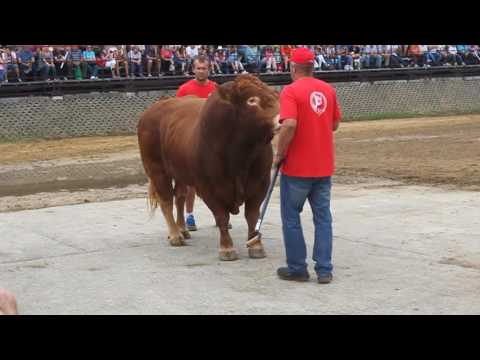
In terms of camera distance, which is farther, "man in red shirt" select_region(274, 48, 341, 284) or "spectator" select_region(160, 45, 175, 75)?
"spectator" select_region(160, 45, 175, 75)

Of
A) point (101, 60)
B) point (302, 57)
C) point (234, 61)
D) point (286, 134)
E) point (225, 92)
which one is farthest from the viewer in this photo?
point (234, 61)

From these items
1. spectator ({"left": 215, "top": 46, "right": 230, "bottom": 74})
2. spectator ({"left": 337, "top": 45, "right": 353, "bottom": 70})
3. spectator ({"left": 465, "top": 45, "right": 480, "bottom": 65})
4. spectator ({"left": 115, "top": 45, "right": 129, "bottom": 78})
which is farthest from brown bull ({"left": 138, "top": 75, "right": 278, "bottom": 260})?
spectator ({"left": 465, "top": 45, "right": 480, "bottom": 65})

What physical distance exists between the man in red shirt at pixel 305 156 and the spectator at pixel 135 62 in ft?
67.9

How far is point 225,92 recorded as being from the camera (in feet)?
25.0

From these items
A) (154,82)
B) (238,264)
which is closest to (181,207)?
(238,264)

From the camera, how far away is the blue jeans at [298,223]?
6809mm

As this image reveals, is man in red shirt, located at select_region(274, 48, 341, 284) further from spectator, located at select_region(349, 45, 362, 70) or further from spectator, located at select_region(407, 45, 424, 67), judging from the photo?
spectator, located at select_region(407, 45, 424, 67)

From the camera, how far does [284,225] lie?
6938 mm

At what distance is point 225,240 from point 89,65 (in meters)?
19.1

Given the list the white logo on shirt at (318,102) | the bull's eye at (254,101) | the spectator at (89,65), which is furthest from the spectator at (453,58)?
the white logo on shirt at (318,102)

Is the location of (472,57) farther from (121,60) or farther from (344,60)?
(121,60)

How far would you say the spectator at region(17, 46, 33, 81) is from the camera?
24547 millimetres

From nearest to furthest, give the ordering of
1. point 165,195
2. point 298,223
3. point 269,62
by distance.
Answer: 1. point 298,223
2. point 165,195
3. point 269,62
